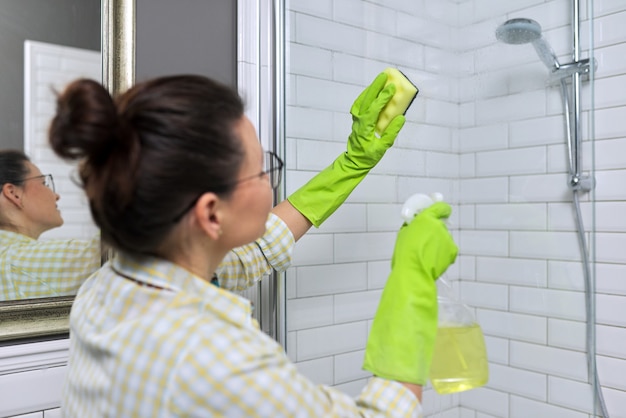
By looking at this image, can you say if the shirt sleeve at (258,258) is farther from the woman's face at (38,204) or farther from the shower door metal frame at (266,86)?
the woman's face at (38,204)

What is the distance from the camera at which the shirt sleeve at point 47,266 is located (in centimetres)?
115

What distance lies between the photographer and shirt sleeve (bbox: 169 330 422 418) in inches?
24.6

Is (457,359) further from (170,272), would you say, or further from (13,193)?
(13,193)

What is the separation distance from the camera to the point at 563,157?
1351mm

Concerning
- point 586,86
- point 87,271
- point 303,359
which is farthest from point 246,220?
point 586,86

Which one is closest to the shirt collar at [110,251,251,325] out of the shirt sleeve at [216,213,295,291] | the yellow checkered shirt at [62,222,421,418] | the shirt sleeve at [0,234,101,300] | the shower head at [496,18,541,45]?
the yellow checkered shirt at [62,222,421,418]

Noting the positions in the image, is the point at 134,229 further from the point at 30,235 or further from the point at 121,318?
the point at 30,235

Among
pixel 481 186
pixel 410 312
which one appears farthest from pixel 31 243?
pixel 481 186

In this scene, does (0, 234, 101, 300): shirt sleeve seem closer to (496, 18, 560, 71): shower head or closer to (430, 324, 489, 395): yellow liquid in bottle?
(430, 324, 489, 395): yellow liquid in bottle

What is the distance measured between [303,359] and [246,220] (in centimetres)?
73

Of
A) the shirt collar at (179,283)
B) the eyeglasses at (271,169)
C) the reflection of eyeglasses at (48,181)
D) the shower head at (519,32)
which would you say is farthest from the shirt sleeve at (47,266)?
the shower head at (519,32)

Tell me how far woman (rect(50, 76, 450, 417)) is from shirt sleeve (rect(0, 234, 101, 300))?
0.47m

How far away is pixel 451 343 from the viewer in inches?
39.1

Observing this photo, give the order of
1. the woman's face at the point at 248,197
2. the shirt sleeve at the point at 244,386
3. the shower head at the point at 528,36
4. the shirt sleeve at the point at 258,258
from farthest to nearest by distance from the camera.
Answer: the shower head at the point at 528,36, the shirt sleeve at the point at 258,258, the woman's face at the point at 248,197, the shirt sleeve at the point at 244,386
